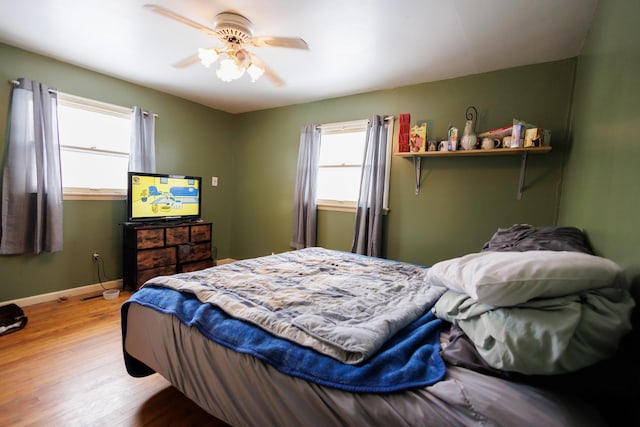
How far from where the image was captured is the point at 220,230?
182 inches

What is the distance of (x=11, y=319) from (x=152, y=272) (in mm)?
1133

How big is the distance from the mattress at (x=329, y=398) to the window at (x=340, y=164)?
2.64 meters

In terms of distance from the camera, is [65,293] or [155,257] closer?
[65,293]

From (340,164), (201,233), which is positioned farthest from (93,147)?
(340,164)

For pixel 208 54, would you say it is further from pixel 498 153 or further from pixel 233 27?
pixel 498 153

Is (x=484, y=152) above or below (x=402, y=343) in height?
above

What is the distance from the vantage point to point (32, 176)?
2760mm

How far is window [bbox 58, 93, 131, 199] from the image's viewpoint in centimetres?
305

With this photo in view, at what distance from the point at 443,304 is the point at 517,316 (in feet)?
1.18

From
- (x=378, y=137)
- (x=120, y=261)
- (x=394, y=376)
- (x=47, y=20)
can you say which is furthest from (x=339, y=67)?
(x=120, y=261)

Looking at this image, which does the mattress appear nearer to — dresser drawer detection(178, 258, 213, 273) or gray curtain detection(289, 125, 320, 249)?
dresser drawer detection(178, 258, 213, 273)

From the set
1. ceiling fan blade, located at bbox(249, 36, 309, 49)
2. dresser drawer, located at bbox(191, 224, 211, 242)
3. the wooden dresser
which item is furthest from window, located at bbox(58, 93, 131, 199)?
ceiling fan blade, located at bbox(249, 36, 309, 49)

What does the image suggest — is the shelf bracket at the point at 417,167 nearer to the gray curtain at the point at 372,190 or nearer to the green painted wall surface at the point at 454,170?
the green painted wall surface at the point at 454,170

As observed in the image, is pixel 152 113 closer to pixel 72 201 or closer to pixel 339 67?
pixel 72 201
